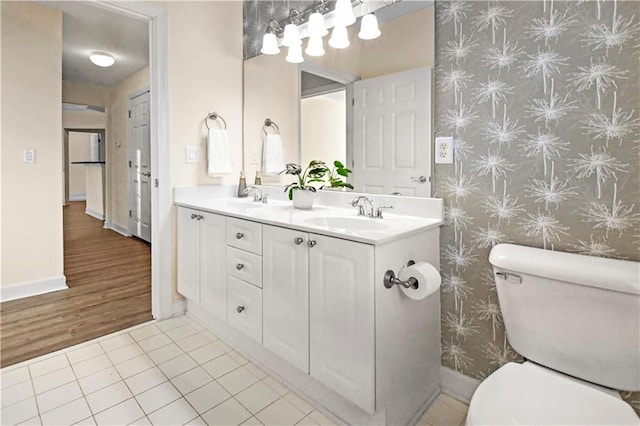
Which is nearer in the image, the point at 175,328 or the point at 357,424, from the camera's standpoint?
the point at 357,424

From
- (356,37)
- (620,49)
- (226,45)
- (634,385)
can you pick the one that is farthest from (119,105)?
(634,385)

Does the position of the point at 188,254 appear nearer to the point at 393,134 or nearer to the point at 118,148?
the point at 393,134

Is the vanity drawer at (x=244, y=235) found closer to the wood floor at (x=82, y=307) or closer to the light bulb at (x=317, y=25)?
the wood floor at (x=82, y=307)

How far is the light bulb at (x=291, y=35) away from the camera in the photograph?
2.15 m

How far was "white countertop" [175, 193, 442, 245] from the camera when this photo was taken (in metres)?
1.28

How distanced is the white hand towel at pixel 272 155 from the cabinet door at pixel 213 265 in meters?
0.62

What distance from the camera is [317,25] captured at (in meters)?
2.00

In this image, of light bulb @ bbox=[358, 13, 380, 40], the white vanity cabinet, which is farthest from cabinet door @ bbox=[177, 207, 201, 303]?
light bulb @ bbox=[358, 13, 380, 40]

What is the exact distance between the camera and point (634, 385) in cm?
103

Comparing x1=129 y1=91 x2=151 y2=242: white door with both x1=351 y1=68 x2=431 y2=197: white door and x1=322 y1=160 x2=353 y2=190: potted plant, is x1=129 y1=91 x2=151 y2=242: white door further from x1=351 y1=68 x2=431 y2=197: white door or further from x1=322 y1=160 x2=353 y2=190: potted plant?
x1=351 y1=68 x2=431 y2=197: white door

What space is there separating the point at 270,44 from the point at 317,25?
425 millimetres

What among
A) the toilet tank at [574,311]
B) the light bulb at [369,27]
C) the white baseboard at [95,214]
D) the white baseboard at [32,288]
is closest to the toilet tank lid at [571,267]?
the toilet tank at [574,311]

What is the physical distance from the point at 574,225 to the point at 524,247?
172mm

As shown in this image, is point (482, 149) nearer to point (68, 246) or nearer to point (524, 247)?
point (524, 247)
